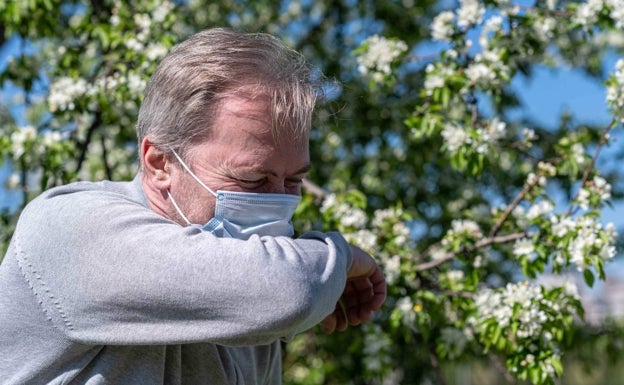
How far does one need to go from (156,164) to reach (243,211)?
20cm

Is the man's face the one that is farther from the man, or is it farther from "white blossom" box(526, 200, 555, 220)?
"white blossom" box(526, 200, 555, 220)

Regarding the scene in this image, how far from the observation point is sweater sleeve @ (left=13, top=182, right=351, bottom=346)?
1348mm

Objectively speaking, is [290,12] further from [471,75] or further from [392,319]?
[392,319]

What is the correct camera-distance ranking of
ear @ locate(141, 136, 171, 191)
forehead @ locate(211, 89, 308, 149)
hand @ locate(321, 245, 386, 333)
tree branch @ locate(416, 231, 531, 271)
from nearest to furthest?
forehead @ locate(211, 89, 308, 149) < ear @ locate(141, 136, 171, 191) < hand @ locate(321, 245, 386, 333) < tree branch @ locate(416, 231, 531, 271)

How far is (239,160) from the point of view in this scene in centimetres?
157

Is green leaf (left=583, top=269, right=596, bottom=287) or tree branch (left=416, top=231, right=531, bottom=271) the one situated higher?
green leaf (left=583, top=269, right=596, bottom=287)

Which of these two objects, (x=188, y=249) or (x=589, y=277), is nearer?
(x=188, y=249)

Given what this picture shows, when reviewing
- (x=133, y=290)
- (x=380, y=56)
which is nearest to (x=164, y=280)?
(x=133, y=290)

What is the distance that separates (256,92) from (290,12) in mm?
4339

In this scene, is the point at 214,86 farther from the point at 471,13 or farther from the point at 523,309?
the point at 471,13

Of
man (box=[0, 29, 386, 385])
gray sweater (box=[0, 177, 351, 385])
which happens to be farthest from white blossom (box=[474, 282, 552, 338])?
gray sweater (box=[0, 177, 351, 385])

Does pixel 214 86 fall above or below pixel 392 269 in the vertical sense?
above

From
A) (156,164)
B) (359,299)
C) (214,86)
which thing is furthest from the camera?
(359,299)

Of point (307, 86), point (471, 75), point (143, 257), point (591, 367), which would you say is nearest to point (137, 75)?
point (471, 75)
